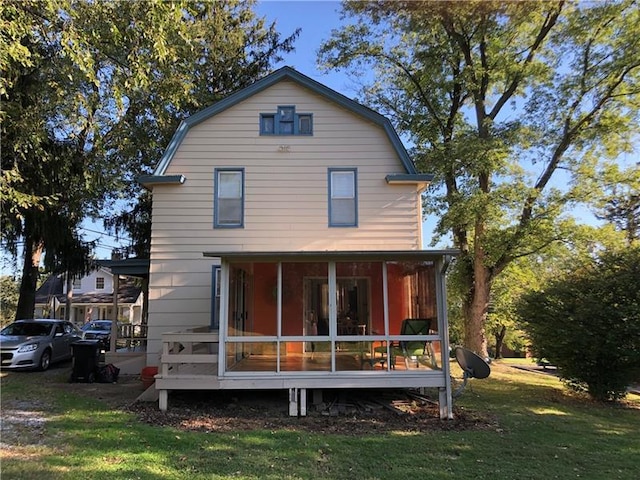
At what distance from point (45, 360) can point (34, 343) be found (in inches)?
25.6

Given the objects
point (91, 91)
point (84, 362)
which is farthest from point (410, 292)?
point (91, 91)

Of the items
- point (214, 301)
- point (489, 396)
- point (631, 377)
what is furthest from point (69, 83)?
point (631, 377)

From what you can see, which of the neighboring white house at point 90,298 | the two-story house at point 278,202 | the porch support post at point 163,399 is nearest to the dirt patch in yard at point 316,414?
the porch support post at point 163,399

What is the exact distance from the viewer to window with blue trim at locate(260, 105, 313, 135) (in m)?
11.9

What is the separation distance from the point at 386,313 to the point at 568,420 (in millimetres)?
3709

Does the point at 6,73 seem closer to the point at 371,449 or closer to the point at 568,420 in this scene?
the point at 371,449

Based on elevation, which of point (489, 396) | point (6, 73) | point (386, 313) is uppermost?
point (6, 73)

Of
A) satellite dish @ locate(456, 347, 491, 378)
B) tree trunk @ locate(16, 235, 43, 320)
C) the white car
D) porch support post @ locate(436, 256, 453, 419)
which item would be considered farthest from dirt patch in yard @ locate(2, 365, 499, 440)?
tree trunk @ locate(16, 235, 43, 320)

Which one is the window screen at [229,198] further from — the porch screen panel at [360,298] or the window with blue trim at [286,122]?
the porch screen panel at [360,298]

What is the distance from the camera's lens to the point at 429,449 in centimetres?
610

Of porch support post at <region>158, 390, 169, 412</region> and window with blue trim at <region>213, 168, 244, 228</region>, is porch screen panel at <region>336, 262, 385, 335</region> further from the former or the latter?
window with blue trim at <region>213, 168, 244, 228</region>

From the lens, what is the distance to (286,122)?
1195 cm

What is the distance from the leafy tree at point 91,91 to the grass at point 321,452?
6061 millimetres

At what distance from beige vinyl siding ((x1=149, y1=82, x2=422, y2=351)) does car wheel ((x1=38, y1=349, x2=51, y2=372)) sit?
435 centimetres
